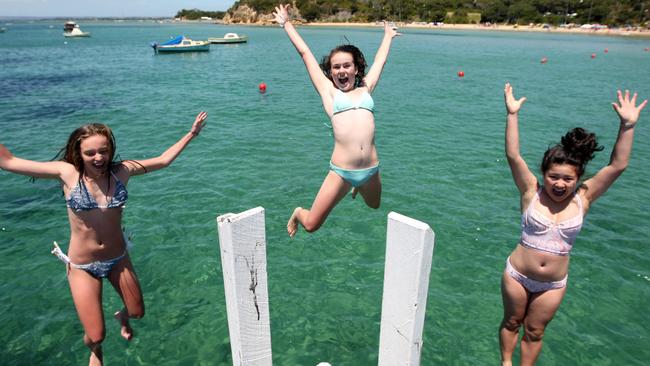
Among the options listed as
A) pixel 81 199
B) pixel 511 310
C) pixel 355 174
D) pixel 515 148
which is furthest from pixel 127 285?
pixel 515 148

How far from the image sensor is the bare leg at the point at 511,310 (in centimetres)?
404

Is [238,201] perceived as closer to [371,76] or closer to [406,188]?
[406,188]

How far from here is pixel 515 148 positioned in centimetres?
383

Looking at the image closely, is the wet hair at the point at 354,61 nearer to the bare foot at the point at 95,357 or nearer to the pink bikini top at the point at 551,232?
the pink bikini top at the point at 551,232

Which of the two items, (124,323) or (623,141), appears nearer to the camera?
(623,141)

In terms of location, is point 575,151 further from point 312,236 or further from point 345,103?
point 312,236

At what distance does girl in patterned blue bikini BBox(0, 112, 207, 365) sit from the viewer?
393 centimetres

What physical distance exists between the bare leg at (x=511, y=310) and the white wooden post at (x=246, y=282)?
236cm

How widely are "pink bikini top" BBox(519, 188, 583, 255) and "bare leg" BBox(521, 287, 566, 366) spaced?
0.45m

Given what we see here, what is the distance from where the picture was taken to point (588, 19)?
118 metres

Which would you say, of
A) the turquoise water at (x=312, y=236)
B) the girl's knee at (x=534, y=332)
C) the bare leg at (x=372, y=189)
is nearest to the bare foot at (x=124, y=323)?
the turquoise water at (x=312, y=236)

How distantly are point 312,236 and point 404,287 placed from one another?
5360 millimetres

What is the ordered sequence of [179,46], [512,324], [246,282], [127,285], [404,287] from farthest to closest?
1. [179,46]
2. [127,285]
3. [512,324]
4. [246,282]
5. [404,287]

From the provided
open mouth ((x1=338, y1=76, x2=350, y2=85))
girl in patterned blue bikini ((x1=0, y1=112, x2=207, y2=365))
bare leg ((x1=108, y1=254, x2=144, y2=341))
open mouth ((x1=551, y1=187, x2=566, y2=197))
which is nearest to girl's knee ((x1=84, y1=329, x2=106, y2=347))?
girl in patterned blue bikini ((x1=0, y1=112, x2=207, y2=365))
